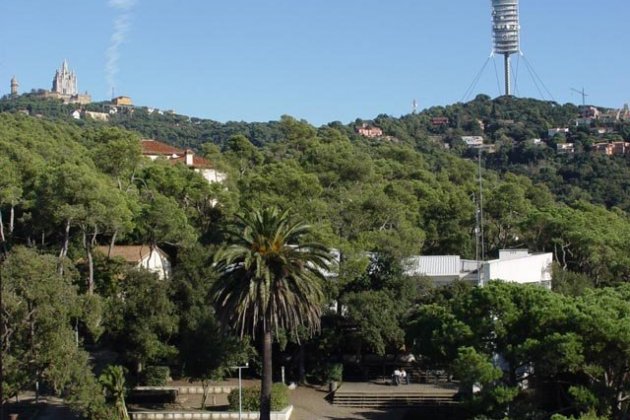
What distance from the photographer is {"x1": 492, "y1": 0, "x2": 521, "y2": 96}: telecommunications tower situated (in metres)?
167

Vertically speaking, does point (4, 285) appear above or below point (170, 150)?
below

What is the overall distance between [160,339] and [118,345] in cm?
166

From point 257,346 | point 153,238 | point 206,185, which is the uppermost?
point 206,185

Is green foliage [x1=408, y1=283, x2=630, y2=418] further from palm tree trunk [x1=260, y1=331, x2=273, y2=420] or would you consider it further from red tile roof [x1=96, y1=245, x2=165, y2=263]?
red tile roof [x1=96, y1=245, x2=165, y2=263]

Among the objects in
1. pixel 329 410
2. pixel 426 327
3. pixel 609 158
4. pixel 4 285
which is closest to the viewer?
pixel 4 285

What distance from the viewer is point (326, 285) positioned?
3675 cm

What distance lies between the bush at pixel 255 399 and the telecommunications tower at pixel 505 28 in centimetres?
14162

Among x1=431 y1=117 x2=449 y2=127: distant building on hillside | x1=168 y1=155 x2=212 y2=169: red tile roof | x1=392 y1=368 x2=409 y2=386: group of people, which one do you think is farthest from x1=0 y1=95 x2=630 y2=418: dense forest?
x1=431 y1=117 x2=449 y2=127: distant building on hillside

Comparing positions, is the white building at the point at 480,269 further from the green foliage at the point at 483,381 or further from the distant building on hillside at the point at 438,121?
the distant building on hillside at the point at 438,121

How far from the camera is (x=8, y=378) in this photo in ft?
92.5

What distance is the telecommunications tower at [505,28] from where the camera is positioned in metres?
167

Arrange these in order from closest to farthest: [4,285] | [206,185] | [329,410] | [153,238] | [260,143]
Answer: [4,285] < [329,410] < [153,238] < [206,185] < [260,143]

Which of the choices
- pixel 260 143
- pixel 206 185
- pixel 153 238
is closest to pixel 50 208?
pixel 153 238

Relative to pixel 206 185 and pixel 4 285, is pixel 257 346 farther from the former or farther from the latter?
pixel 206 185
